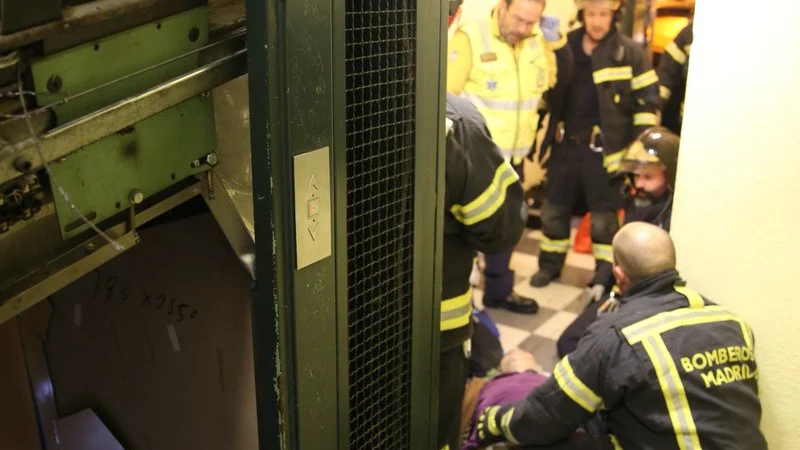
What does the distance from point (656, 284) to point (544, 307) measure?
221 centimetres

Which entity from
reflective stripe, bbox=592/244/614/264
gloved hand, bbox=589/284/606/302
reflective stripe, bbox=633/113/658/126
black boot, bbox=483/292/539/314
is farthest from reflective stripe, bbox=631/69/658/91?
black boot, bbox=483/292/539/314

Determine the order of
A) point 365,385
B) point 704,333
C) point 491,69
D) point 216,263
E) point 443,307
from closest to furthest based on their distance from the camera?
point 365,385, point 216,263, point 704,333, point 443,307, point 491,69

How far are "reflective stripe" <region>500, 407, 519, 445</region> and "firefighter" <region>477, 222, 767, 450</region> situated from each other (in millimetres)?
59

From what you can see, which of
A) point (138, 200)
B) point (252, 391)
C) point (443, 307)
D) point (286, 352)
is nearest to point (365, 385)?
point (286, 352)

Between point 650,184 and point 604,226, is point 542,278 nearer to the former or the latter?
point 604,226

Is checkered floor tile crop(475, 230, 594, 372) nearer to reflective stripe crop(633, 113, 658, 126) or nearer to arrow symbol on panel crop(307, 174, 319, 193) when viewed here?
reflective stripe crop(633, 113, 658, 126)

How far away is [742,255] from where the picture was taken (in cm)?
255

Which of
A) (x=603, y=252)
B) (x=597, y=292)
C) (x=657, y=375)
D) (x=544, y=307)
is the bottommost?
(x=544, y=307)

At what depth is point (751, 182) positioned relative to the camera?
2484 mm

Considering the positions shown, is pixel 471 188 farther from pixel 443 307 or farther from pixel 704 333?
pixel 704 333

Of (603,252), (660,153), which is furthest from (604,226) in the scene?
(660,153)

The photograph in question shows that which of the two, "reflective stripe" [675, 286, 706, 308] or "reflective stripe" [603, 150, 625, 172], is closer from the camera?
"reflective stripe" [675, 286, 706, 308]

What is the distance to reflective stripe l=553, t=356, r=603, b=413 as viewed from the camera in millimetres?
2389

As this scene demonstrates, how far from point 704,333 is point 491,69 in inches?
103
